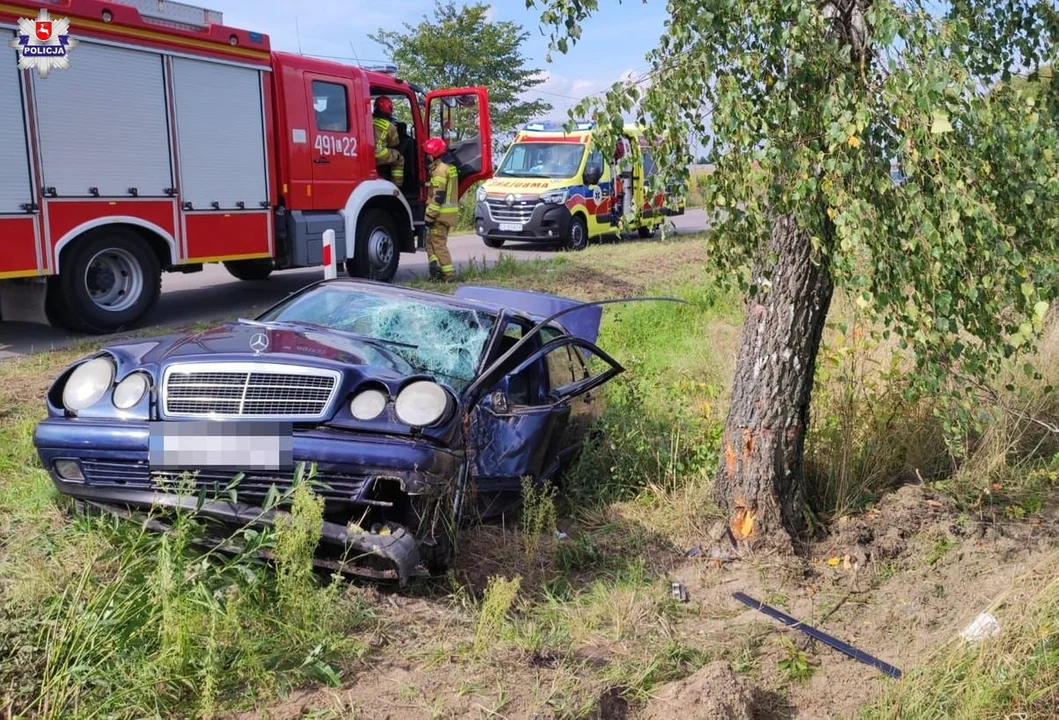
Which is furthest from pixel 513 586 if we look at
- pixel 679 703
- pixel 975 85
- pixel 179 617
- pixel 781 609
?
pixel 975 85

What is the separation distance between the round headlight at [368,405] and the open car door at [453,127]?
878cm

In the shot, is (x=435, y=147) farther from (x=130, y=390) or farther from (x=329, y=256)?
(x=130, y=390)

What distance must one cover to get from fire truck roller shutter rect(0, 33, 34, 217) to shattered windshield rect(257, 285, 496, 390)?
13.5 feet

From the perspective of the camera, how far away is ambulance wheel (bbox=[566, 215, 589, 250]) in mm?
16750

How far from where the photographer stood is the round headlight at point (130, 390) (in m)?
3.67

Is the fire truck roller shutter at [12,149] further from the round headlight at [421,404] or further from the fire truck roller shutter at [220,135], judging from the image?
the round headlight at [421,404]

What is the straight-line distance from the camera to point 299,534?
3115mm

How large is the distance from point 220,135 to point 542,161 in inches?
344

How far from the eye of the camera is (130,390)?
3717 millimetres

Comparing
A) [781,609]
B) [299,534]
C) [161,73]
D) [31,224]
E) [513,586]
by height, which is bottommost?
[781,609]

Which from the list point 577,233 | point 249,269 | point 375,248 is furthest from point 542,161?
point 249,269

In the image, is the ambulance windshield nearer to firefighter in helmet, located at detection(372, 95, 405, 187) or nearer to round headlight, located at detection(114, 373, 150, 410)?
firefighter in helmet, located at detection(372, 95, 405, 187)

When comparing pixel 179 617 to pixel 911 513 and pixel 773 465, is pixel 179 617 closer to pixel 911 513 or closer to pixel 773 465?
pixel 773 465

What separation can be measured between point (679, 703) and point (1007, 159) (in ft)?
7.41
